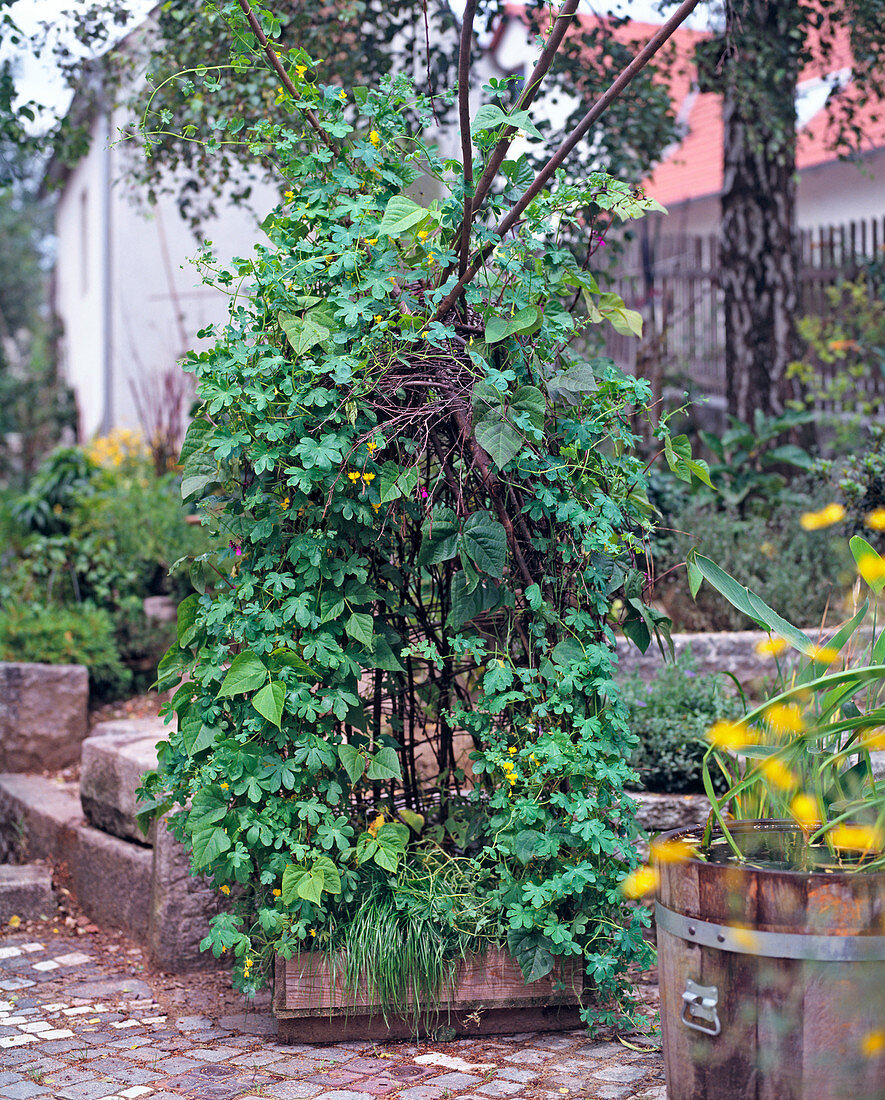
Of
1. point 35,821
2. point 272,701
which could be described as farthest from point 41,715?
point 272,701

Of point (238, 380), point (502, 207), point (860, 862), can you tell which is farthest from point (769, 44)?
point (860, 862)

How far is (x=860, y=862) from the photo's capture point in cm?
199

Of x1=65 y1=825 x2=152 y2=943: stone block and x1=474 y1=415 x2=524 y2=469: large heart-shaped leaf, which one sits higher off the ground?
x1=474 y1=415 x2=524 y2=469: large heart-shaped leaf

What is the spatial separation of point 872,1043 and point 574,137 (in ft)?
6.28

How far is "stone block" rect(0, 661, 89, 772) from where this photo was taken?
5176 millimetres

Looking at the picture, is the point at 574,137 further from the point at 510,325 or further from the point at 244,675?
the point at 244,675

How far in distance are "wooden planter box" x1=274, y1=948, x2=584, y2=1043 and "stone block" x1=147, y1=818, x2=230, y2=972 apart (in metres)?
0.67

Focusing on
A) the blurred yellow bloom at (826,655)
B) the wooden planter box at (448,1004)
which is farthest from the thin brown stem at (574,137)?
the wooden planter box at (448,1004)

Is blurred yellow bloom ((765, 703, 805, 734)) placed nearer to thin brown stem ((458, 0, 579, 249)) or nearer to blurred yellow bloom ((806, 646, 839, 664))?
blurred yellow bloom ((806, 646, 839, 664))

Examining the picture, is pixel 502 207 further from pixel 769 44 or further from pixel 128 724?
pixel 128 724

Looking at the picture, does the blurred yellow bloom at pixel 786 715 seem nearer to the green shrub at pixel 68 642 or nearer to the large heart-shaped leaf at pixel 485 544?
the large heart-shaped leaf at pixel 485 544

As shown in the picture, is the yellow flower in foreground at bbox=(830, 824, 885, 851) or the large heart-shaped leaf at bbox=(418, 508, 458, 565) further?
the large heart-shaped leaf at bbox=(418, 508, 458, 565)

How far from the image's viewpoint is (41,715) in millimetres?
5238

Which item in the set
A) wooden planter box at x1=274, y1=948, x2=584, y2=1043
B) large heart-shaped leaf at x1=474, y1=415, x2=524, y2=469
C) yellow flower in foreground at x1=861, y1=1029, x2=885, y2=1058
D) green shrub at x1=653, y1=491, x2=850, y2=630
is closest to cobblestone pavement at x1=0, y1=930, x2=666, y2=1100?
wooden planter box at x1=274, y1=948, x2=584, y2=1043
